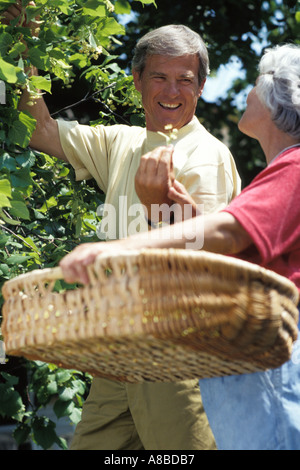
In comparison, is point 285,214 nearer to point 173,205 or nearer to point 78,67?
point 173,205

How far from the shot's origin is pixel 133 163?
284 centimetres

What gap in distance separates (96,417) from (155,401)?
0.27 metres

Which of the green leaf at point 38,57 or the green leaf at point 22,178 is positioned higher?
the green leaf at point 38,57

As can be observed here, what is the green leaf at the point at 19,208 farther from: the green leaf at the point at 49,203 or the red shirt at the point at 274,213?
the red shirt at the point at 274,213

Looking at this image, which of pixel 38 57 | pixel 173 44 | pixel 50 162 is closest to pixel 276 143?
pixel 173 44

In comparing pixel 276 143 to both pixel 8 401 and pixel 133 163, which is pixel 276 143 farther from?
pixel 8 401

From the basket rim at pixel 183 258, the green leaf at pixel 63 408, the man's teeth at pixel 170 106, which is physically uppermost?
the basket rim at pixel 183 258

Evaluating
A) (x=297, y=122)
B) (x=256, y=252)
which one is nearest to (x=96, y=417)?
(x=256, y=252)

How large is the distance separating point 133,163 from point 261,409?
1120mm

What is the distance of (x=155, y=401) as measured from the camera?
2576mm

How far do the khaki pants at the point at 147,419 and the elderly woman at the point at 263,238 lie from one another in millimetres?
412

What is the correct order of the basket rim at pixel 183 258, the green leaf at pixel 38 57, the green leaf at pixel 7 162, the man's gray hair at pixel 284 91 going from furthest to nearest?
the green leaf at pixel 7 162 → the green leaf at pixel 38 57 → the man's gray hair at pixel 284 91 → the basket rim at pixel 183 258

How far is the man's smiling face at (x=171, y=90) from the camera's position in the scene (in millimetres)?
2879

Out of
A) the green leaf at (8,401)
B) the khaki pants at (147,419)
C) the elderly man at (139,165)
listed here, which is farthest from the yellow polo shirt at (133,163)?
the green leaf at (8,401)
